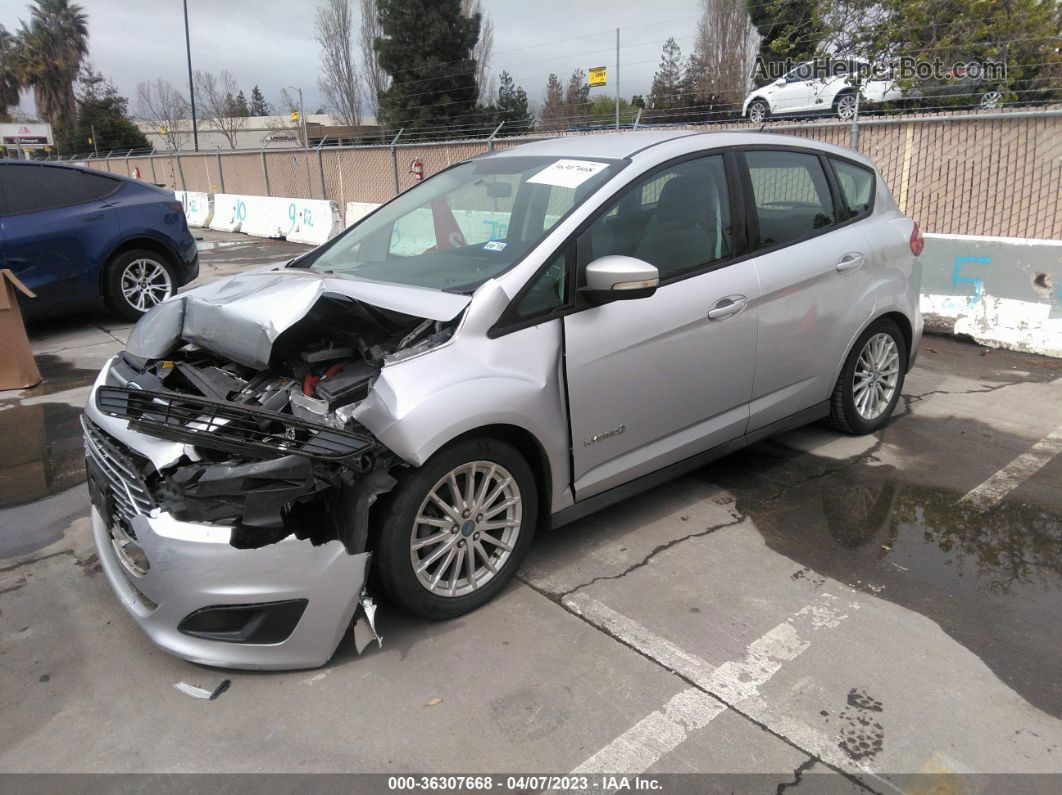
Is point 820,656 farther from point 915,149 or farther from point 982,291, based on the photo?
point 915,149

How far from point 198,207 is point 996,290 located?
1852cm

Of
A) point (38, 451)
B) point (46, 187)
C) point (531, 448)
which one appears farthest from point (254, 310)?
point (46, 187)

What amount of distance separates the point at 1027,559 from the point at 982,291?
434 centimetres

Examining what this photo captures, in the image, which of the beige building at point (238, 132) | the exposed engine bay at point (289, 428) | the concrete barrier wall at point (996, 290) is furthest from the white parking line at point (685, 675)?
the beige building at point (238, 132)

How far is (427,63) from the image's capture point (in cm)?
3500

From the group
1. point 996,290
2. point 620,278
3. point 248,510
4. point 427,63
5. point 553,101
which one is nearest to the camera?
point 248,510

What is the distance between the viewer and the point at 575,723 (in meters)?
2.60

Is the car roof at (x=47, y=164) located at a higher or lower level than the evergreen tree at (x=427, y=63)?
lower

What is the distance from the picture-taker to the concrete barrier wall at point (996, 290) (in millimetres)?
6688

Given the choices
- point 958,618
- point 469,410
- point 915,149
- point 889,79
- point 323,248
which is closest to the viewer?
point 469,410

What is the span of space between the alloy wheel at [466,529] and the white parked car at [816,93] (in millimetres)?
9832

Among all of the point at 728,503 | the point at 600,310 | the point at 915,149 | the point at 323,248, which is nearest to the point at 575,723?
the point at 600,310

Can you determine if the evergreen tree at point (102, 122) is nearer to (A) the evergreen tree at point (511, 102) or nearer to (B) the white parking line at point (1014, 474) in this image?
(A) the evergreen tree at point (511, 102)

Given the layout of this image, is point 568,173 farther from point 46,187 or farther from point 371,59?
point 371,59
